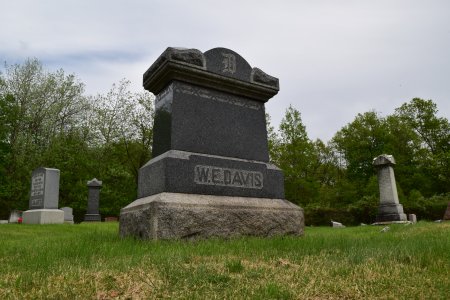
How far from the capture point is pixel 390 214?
18.4 m

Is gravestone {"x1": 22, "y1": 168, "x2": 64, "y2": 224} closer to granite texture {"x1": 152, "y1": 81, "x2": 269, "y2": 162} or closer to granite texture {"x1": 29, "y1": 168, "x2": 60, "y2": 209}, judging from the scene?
granite texture {"x1": 29, "y1": 168, "x2": 60, "y2": 209}

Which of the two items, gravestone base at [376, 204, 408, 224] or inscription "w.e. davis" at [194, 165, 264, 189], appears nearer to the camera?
inscription "w.e. davis" at [194, 165, 264, 189]

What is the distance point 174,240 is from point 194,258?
60.9 inches

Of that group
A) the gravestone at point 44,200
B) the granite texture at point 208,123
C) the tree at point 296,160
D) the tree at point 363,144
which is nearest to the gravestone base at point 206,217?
the granite texture at point 208,123

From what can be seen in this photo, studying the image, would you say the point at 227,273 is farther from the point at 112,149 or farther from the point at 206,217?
the point at 112,149

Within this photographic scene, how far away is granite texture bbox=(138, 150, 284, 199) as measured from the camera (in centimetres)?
593

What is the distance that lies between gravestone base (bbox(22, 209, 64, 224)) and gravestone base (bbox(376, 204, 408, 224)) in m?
14.7

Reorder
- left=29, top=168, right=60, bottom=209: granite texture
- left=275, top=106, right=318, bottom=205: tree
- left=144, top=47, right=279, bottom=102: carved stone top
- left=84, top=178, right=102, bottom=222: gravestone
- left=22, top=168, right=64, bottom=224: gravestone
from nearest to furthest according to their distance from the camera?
left=144, top=47, right=279, bottom=102: carved stone top
left=22, top=168, right=64, bottom=224: gravestone
left=29, top=168, right=60, bottom=209: granite texture
left=84, top=178, right=102, bottom=222: gravestone
left=275, top=106, right=318, bottom=205: tree

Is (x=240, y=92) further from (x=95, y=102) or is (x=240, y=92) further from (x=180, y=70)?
(x=95, y=102)

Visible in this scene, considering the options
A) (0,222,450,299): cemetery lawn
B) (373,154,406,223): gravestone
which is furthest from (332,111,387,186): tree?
(0,222,450,299): cemetery lawn

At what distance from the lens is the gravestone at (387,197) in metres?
18.4

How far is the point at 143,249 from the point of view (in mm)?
4328

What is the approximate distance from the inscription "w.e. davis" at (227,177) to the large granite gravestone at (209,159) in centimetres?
2

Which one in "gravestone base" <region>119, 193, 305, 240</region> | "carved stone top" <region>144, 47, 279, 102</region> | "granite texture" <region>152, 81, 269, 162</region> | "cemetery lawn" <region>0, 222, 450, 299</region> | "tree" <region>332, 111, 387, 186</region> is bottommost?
"cemetery lawn" <region>0, 222, 450, 299</region>
